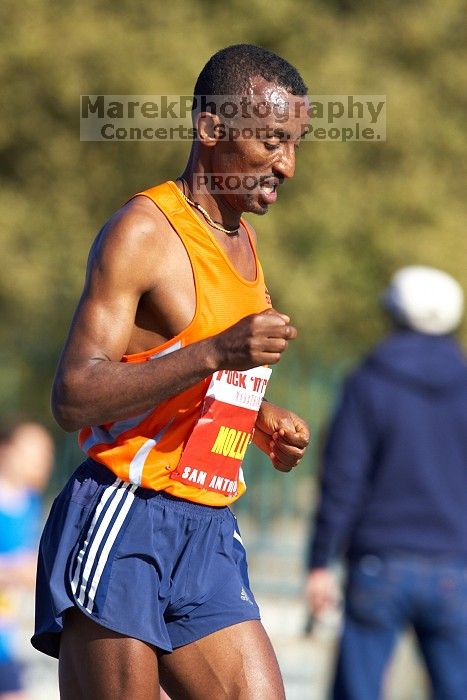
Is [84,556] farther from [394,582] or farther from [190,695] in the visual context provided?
[394,582]

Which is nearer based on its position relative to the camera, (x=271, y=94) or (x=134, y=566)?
(x=134, y=566)

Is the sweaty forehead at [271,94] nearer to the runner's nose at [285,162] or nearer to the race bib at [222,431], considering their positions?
the runner's nose at [285,162]

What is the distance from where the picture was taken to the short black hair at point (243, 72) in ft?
11.4

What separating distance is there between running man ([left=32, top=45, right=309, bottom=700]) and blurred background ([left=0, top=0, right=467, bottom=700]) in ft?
27.8

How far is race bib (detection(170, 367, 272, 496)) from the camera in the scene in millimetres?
3373

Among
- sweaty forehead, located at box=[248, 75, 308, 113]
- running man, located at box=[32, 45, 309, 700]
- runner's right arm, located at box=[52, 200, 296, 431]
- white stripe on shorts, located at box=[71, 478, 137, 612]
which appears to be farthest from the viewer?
sweaty forehead, located at box=[248, 75, 308, 113]

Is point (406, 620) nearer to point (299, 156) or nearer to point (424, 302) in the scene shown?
point (424, 302)

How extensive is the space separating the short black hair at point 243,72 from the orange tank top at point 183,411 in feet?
1.08

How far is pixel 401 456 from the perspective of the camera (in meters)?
5.40

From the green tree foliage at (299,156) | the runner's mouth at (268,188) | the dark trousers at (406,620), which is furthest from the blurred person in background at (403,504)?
the green tree foliage at (299,156)

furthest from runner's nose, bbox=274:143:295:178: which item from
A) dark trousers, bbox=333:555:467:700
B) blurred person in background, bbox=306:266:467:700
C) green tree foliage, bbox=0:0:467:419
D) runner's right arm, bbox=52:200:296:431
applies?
green tree foliage, bbox=0:0:467:419

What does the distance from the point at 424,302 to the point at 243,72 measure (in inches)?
89.7

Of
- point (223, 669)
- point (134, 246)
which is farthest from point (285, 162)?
point (223, 669)

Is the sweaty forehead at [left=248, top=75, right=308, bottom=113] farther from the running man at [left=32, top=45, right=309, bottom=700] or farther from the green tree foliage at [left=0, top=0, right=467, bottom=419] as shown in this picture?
the green tree foliage at [left=0, top=0, right=467, bottom=419]
